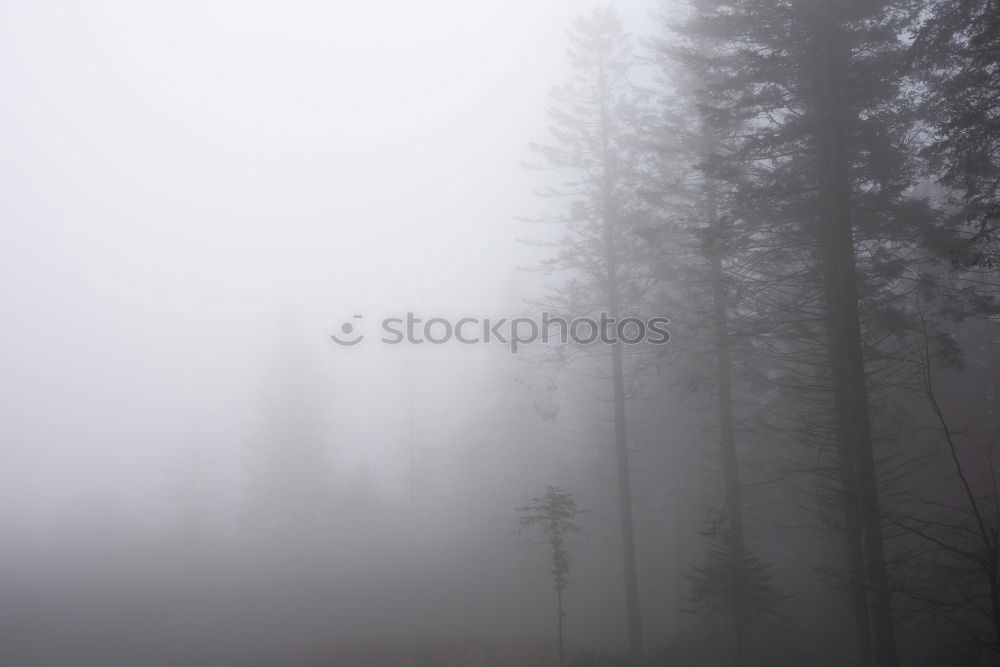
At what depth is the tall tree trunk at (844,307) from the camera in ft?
28.1

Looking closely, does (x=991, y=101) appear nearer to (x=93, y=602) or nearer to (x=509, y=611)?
(x=509, y=611)

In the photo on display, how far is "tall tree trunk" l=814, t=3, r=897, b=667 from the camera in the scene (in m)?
8.55

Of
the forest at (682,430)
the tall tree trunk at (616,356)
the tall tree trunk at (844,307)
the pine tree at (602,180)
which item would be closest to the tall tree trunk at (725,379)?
the forest at (682,430)

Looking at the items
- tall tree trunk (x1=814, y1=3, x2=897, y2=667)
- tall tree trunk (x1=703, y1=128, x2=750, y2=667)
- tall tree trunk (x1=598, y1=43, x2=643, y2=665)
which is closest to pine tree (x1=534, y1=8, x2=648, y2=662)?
tall tree trunk (x1=598, y1=43, x2=643, y2=665)

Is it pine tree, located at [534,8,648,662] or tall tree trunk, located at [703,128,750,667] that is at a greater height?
pine tree, located at [534,8,648,662]

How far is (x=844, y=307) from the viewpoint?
8.98m

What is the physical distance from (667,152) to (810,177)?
538cm

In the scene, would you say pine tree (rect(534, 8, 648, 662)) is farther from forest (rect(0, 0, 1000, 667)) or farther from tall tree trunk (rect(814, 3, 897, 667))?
tall tree trunk (rect(814, 3, 897, 667))

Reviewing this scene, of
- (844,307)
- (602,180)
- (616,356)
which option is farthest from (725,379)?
(602,180)

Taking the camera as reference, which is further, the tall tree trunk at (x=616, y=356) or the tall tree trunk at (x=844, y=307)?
the tall tree trunk at (x=616, y=356)

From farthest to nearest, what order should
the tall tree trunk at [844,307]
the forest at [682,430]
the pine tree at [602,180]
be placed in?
the pine tree at [602,180]
the forest at [682,430]
the tall tree trunk at [844,307]

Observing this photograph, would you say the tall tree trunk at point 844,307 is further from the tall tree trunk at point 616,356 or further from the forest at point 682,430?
the tall tree trunk at point 616,356

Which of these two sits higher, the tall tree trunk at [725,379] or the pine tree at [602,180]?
the pine tree at [602,180]

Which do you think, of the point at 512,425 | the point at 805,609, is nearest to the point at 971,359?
the point at 805,609
